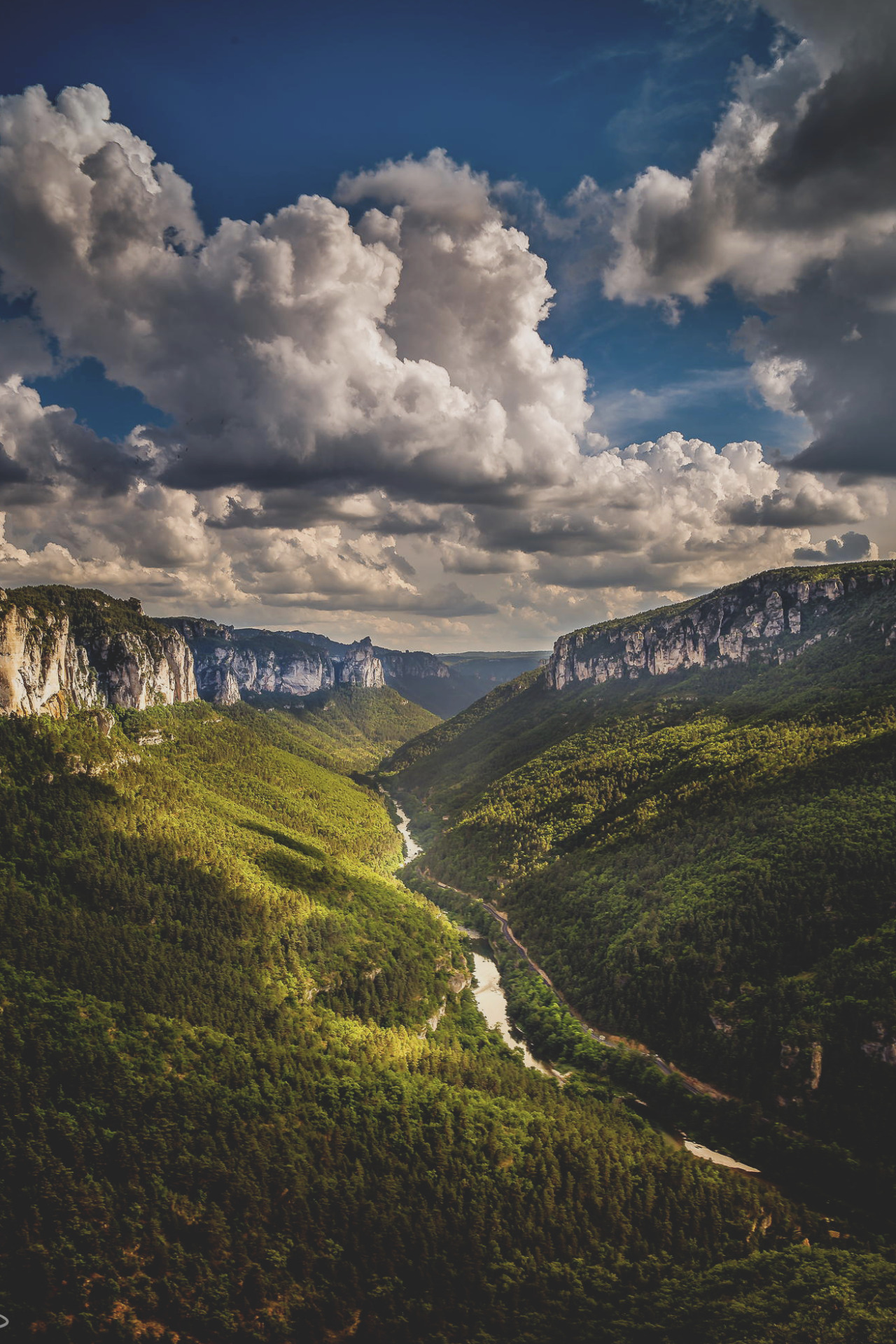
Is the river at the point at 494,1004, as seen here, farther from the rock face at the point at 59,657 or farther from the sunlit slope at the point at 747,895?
the rock face at the point at 59,657

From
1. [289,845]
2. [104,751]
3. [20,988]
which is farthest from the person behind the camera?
[289,845]

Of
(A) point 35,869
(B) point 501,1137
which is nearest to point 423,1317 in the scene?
(B) point 501,1137

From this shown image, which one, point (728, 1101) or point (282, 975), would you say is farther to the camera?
point (282, 975)

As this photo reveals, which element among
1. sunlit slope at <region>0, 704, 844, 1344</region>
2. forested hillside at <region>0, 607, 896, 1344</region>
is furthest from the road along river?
sunlit slope at <region>0, 704, 844, 1344</region>

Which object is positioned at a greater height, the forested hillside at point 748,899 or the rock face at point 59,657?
the rock face at point 59,657

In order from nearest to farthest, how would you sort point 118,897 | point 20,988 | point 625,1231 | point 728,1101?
1. point 625,1231
2. point 20,988
3. point 728,1101
4. point 118,897

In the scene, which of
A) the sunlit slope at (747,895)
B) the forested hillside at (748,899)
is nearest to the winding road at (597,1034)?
the forested hillside at (748,899)

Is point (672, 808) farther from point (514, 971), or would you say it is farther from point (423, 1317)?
point (423, 1317)
